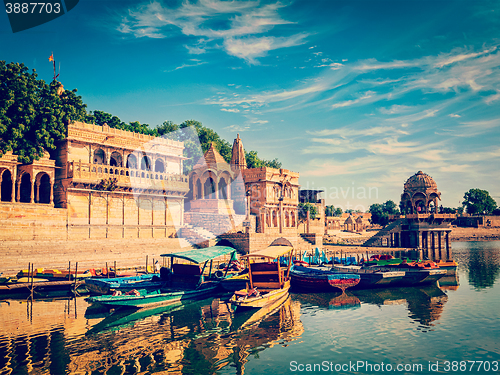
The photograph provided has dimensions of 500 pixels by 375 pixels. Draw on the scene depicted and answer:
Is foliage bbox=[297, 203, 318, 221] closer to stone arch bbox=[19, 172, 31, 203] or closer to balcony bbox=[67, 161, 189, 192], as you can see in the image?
balcony bbox=[67, 161, 189, 192]

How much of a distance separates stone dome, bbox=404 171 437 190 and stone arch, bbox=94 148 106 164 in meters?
47.0

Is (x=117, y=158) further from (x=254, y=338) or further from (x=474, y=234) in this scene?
(x=474, y=234)

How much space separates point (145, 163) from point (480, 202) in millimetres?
122351

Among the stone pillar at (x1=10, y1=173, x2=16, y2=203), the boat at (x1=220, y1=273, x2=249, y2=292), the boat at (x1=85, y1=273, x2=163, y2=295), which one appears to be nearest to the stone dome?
the boat at (x1=220, y1=273, x2=249, y2=292)

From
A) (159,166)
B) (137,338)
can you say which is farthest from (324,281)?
(159,166)

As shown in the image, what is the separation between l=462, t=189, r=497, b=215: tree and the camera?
128 m

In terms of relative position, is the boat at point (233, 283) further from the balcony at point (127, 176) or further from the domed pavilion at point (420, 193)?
the domed pavilion at point (420, 193)

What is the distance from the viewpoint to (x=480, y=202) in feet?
424

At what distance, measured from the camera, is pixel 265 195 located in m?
57.1

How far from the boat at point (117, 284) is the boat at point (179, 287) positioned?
522mm

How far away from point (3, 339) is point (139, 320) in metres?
6.19

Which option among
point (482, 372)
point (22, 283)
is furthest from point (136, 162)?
point (482, 372)

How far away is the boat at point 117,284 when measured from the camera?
2369cm

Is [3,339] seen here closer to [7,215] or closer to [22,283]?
[22,283]
